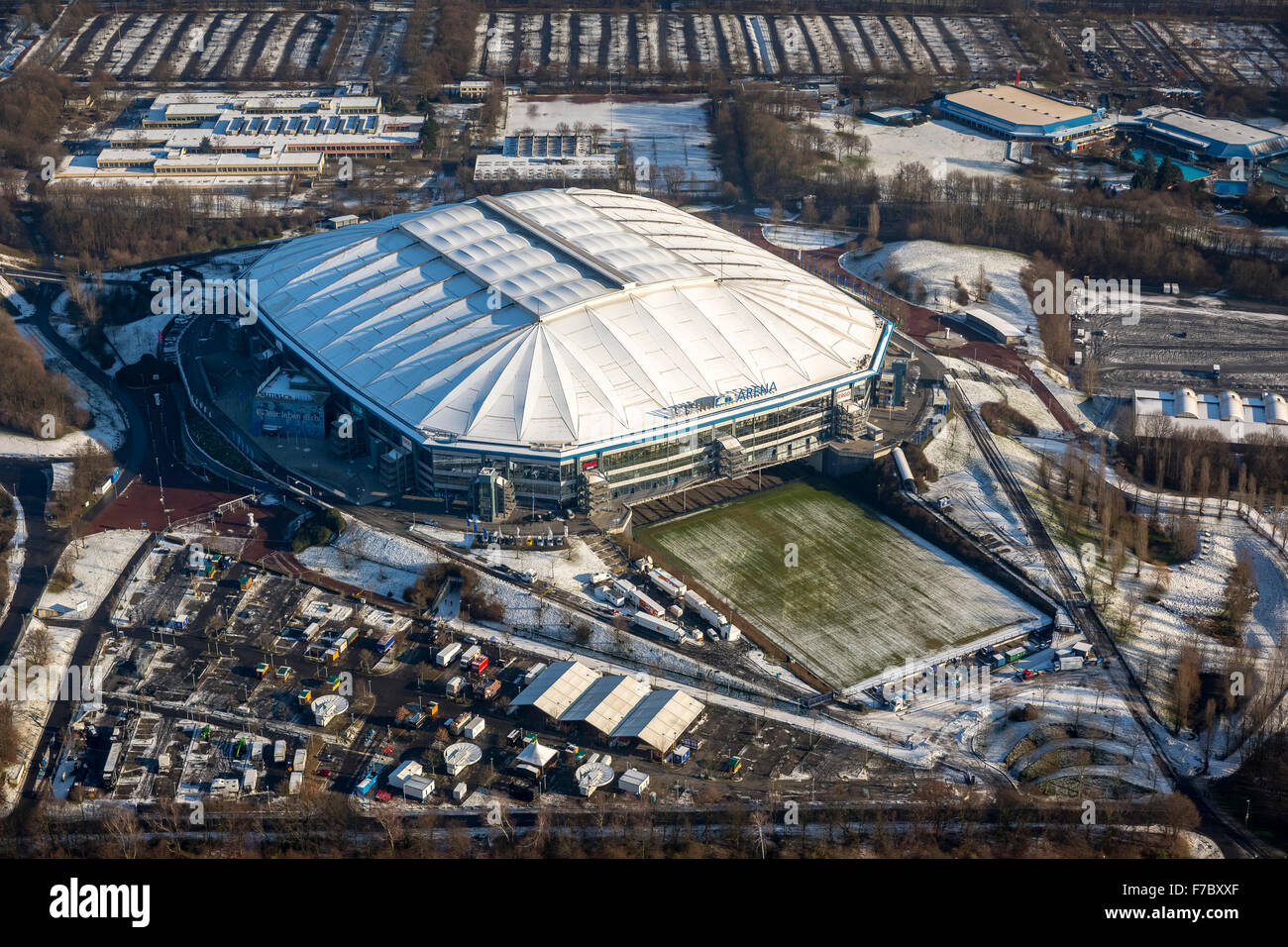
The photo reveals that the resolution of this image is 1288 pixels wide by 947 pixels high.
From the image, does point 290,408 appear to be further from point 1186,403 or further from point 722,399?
point 1186,403

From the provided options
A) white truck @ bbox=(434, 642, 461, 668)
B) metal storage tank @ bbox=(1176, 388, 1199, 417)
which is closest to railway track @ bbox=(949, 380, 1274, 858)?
metal storage tank @ bbox=(1176, 388, 1199, 417)

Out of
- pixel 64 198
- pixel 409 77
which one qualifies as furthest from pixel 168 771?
pixel 409 77

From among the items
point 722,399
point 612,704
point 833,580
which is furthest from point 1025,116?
point 612,704

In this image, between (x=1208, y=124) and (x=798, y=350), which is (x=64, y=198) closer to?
(x=798, y=350)

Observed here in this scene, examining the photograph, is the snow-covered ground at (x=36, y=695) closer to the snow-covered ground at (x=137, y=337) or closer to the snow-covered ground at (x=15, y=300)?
the snow-covered ground at (x=137, y=337)

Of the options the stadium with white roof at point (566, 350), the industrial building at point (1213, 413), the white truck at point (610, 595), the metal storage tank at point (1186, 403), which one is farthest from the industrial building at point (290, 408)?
the metal storage tank at point (1186, 403)

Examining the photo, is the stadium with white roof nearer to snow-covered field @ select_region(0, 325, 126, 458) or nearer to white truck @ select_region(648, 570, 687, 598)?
white truck @ select_region(648, 570, 687, 598)
